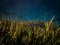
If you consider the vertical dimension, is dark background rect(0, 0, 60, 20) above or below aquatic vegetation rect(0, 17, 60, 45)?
Answer: above

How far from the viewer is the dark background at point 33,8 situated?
186 centimetres

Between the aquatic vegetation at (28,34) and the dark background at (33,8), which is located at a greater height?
the dark background at (33,8)

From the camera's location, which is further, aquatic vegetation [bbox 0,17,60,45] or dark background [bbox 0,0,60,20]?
dark background [bbox 0,0,60,20]

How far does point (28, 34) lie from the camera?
68.4 inches

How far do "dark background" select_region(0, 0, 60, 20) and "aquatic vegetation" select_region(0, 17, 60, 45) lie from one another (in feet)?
0.34

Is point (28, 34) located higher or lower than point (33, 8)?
lower

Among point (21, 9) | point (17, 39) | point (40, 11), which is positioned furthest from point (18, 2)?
point (17, 39)

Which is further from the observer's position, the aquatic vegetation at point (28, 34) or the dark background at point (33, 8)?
the dark background at point (33, 8)

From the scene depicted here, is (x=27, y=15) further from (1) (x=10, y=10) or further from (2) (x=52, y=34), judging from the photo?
(2) (x=52, y=34)

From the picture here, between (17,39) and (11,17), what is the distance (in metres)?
0.25

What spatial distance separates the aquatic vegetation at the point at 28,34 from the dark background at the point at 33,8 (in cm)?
10

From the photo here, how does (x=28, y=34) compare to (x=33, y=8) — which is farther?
(x=33, y=8)

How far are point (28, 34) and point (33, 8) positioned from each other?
0.94 feet

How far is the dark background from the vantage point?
1.86 m
